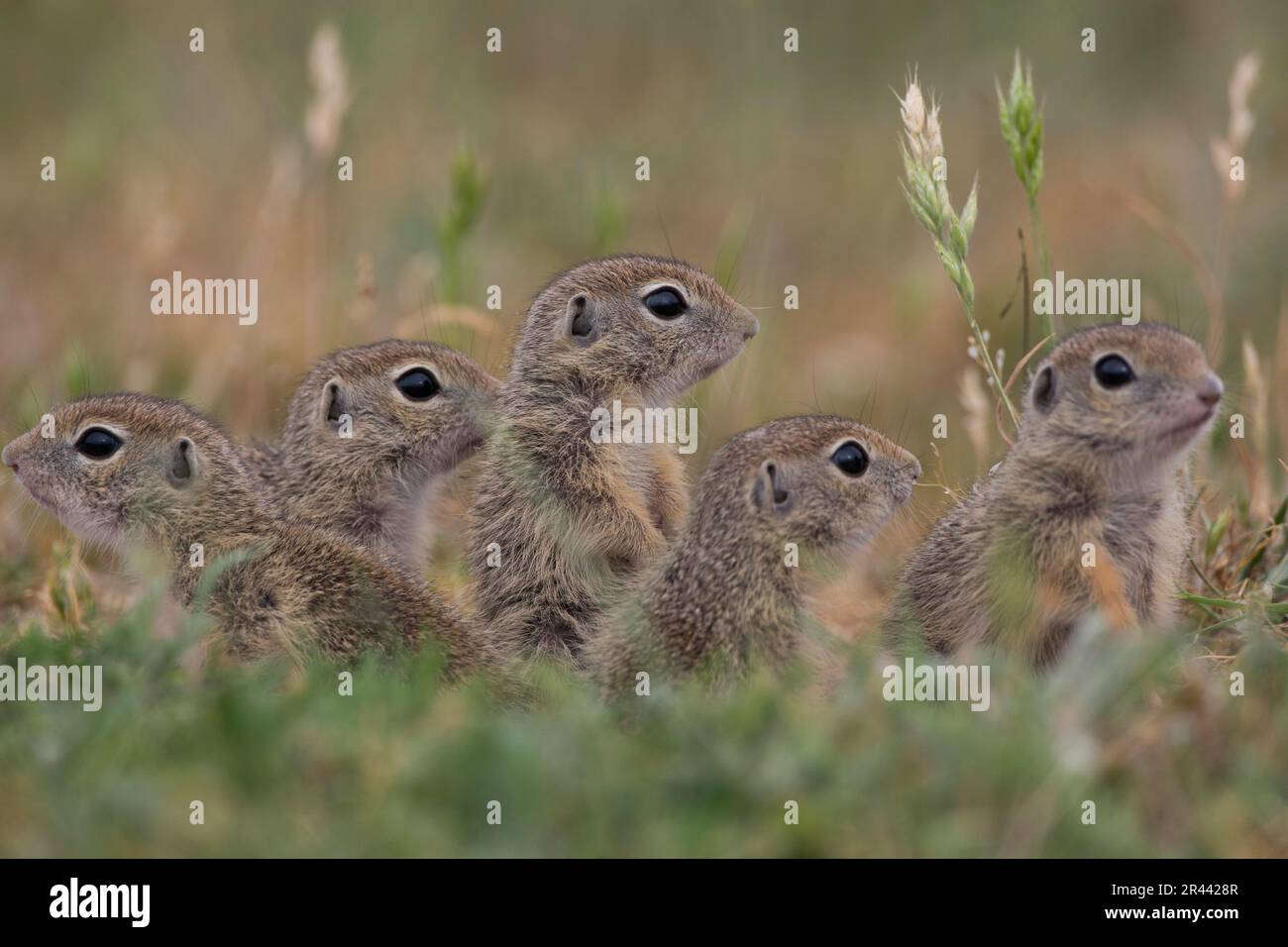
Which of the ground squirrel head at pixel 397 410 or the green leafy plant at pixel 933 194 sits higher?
the green leafy plant at pixel 933 194

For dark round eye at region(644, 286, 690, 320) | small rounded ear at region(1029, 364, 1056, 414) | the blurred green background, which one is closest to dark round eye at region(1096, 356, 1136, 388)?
small rounded ear at region(1029, 364, 1056, 414)

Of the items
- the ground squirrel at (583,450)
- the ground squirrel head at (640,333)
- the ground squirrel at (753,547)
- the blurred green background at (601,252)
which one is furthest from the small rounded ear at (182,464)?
the ground squirrel at (753,547)

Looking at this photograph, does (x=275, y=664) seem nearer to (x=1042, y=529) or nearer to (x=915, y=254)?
(x=1042, y=529)

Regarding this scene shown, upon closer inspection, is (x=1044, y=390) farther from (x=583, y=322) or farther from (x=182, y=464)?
(x=182, y=464)

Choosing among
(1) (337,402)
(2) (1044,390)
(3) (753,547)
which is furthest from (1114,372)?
(1) (337,402)

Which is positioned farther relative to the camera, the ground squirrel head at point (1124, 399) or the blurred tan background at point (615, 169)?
the blurred tan background at point (615, 169)

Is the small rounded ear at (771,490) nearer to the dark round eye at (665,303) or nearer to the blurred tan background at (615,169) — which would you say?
the dark round eye at (665,303)

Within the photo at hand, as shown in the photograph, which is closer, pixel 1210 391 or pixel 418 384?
pixel 1210 391
